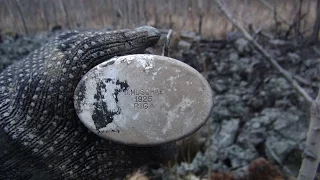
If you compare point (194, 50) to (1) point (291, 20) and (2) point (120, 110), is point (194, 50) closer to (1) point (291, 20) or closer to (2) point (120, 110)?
(1) point (291, 20)

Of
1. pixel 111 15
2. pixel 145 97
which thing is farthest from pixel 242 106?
pixel 145 97

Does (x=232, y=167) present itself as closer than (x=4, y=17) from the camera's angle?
Yes

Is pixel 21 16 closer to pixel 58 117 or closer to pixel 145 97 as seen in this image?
pixel 58 117

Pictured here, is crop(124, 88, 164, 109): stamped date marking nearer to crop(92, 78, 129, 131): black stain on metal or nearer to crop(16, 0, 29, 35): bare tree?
crop(92, 78, 129, 131): black stain on metal

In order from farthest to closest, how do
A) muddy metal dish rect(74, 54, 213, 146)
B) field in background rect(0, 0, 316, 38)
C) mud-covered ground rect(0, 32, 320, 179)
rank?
field in background rect(0, 0, 316, 38)
mud-covered ground rect(0, 32, 320, 179)
muddy metal dish rect(74, 54, 213, 146)

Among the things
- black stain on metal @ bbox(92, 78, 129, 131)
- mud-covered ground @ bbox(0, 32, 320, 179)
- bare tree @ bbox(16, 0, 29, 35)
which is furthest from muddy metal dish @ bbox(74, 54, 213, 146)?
bare tree @ bbox(16, 0, 29, 35)

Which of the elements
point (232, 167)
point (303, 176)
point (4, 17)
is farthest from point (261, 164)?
point (4, 17)
